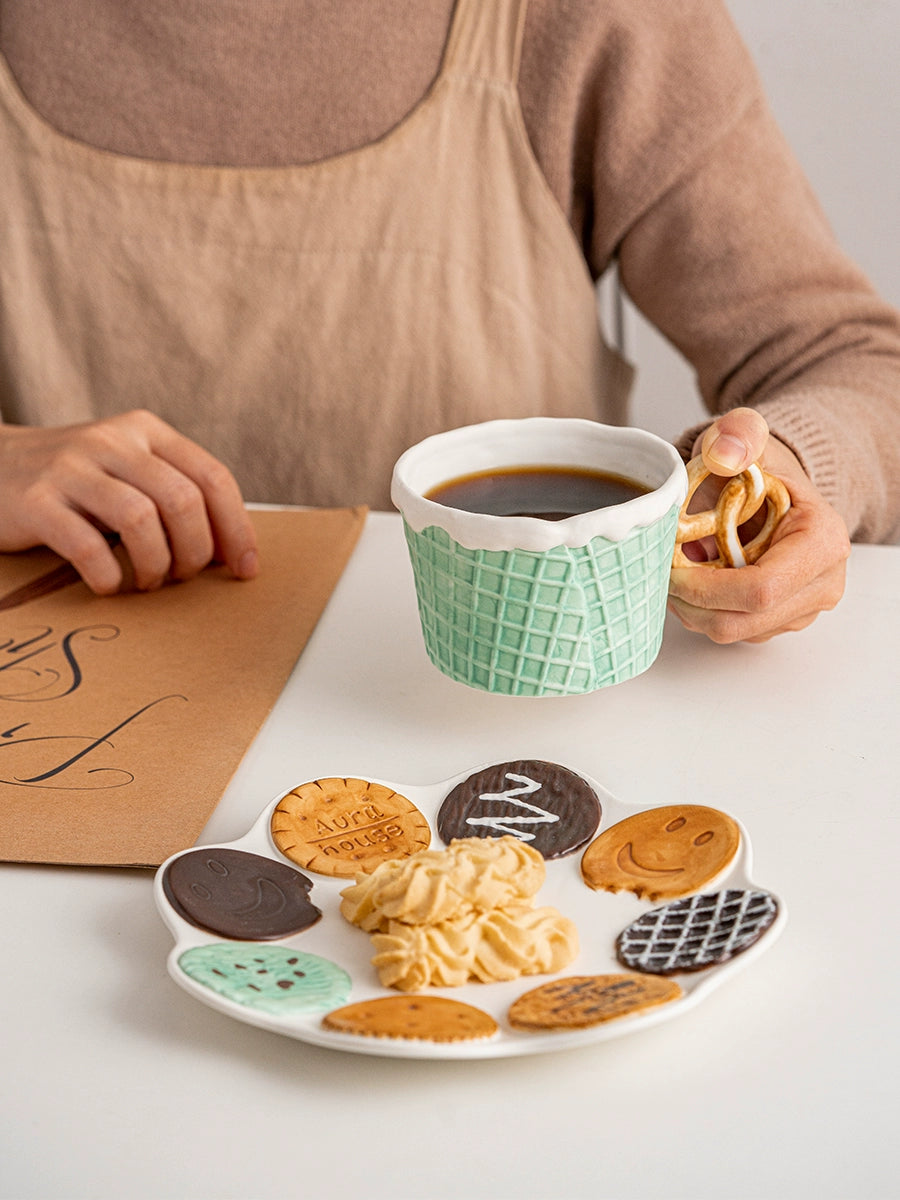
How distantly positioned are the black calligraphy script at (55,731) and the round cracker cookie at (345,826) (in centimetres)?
10

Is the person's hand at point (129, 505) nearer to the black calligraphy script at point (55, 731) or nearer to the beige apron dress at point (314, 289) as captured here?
the black calligraphy script at point (55, 731)

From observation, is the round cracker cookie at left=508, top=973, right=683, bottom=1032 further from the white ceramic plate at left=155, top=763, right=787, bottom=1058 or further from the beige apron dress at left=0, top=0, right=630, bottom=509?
the beige apron dress at left=0, top=0, right=630, bottom=509

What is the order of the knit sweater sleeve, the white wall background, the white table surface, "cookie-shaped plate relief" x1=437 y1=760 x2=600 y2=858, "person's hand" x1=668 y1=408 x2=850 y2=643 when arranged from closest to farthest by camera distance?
1. the white table surface
2. "cookie-shaped plate relief" x1=437 y1=760 x2=600 y2=858
3. "person's hand" x1=668 y1=408 x2=850 y2=643
4. the knit sweater sleeve
5. the white wall background

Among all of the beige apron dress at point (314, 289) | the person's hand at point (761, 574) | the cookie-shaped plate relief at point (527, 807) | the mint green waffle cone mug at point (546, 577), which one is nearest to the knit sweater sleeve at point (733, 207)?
the beige apron dress at point (314, 289)

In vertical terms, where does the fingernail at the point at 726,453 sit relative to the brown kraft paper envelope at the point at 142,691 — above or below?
above

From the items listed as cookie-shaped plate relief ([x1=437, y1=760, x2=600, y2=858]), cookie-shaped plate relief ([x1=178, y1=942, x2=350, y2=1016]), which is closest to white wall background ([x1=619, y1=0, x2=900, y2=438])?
cookie-shaped plate relief ([x1=437, y1=760, x2=600, y2=858])

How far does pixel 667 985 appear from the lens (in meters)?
0.33

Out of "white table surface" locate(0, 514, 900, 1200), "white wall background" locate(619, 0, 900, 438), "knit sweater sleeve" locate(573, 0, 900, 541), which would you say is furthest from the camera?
"white wall background" locate(619, 0, 900, 438)

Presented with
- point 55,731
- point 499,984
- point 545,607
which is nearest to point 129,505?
point 55,731

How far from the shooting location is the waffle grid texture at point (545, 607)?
47cm

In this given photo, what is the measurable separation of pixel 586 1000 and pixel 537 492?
27 centimetres

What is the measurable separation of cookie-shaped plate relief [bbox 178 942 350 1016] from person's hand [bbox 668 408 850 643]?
0.28 meters

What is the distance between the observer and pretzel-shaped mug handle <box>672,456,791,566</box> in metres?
0.54

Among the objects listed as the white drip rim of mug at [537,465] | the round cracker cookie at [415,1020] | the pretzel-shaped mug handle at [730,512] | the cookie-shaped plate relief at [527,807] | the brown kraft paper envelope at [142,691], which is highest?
the white drip rim of mug at [537,465]
